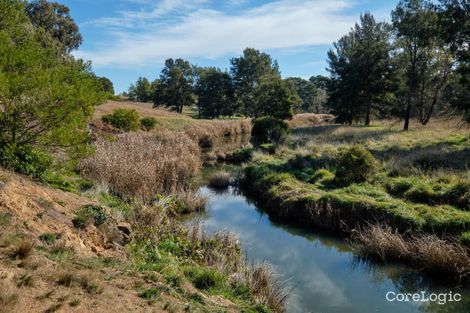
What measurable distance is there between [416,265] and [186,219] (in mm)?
7922

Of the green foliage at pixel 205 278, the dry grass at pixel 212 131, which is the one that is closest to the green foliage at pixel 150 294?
the green foliage at pixel 205 278

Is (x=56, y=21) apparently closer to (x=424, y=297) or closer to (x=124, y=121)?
(x=124, y=121)

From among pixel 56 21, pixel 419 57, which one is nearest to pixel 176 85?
pixel 56 21

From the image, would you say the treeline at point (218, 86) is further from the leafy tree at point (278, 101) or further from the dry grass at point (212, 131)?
the dry grass at point (212, 131)

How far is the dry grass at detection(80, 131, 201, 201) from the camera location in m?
14.1

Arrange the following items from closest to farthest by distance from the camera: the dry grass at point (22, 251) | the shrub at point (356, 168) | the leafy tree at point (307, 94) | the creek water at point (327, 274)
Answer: the dry grass at point (22, 251) → the creek water at point (327, 274) → the shrub at point (356, 168) → the leafy tree at point (307, 94)

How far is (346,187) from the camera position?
16016 mm

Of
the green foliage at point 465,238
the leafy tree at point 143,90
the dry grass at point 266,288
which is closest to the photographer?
the dry grass at point 266,288

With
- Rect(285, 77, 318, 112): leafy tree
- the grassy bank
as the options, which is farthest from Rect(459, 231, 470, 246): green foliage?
Rect(285, 77, 318, 112): leafy tree

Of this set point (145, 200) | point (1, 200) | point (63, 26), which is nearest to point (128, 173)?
point (145, 200)

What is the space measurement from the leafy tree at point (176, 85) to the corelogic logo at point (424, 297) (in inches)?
2993

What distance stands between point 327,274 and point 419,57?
106 ft

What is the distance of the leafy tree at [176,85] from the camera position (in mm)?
82438

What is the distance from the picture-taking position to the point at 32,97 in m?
8.78
